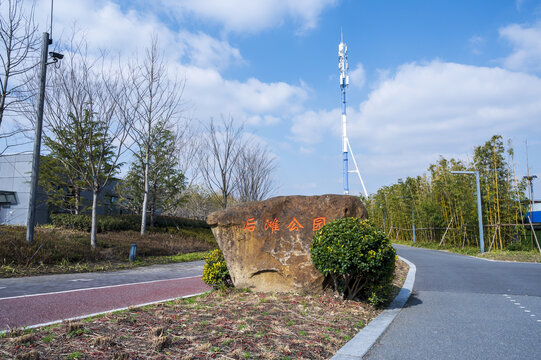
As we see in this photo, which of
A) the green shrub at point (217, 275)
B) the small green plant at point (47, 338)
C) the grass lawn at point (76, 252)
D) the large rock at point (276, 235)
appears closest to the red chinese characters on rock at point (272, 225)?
the large rock at point (276, 235)

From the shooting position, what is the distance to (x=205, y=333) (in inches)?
157

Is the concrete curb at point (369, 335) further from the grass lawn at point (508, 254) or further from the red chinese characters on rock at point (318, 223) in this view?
the grass lawn at point (508, 254)

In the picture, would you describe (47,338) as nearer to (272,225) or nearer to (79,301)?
(79,301)

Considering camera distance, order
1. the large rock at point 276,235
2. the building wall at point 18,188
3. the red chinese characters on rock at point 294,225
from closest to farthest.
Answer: the large rock at point 276,235
the red chinese characters on rock at point 294,225
the building wall at point 18,188

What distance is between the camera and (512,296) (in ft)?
23.2

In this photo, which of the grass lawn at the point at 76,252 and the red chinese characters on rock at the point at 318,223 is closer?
the red chinese characters on rock at the point at 318,223

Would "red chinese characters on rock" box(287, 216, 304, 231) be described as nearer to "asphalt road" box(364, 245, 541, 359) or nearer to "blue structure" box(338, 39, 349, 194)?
"asphalt road" box(364, 245, 541, 359)

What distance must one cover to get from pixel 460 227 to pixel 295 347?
74.1ft

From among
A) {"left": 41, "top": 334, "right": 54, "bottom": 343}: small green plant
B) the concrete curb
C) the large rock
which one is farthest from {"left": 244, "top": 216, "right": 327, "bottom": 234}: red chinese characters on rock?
{"left": 41, "top": 334, "right": 54, "bottom": 343}: small green plant

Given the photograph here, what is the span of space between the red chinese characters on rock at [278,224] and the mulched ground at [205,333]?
1.36m

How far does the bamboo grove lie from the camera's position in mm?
19578

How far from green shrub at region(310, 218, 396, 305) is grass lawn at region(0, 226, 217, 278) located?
339 inches

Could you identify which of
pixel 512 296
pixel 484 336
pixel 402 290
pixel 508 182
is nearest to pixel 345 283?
pixel 484 336

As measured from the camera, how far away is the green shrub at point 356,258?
5.32 metres
